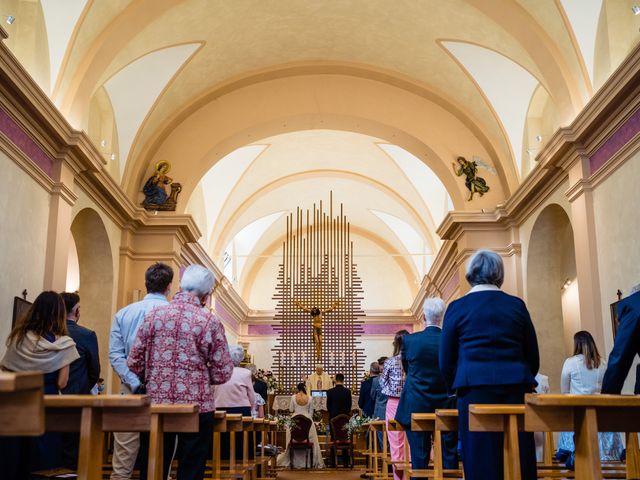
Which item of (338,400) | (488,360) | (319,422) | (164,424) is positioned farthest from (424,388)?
(319,422)

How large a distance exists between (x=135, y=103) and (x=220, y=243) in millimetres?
6803

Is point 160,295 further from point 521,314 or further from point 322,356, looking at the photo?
point 322,356

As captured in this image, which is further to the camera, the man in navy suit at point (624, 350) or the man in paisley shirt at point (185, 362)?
the man in paisley shirt at point (185, 362)

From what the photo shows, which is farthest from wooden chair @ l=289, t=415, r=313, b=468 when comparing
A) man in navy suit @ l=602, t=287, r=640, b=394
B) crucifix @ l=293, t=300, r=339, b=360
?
man in navy suit @ l=602, t=287, r=640, b=394

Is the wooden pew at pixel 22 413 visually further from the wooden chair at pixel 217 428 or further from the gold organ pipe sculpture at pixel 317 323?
the gold organ pipe sculpture at pixel 317 323

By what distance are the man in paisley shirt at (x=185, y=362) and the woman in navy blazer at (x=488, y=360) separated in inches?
49.4

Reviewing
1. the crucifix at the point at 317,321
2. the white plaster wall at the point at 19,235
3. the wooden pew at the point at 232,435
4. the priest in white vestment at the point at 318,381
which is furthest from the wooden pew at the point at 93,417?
the crucifix at the point at 317,321

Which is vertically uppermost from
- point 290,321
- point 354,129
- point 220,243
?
point 354,129

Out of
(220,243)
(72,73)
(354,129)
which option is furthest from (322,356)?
(72,73)

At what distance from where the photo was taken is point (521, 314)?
3.90 metres

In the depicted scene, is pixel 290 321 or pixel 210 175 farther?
pixel 290 321

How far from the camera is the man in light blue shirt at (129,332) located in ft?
15.5

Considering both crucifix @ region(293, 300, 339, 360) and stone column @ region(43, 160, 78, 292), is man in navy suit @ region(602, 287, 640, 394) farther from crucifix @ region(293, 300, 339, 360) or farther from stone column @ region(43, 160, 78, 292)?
crucifix @ region(293, 300, 339, 360)

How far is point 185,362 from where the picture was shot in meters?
4.14
